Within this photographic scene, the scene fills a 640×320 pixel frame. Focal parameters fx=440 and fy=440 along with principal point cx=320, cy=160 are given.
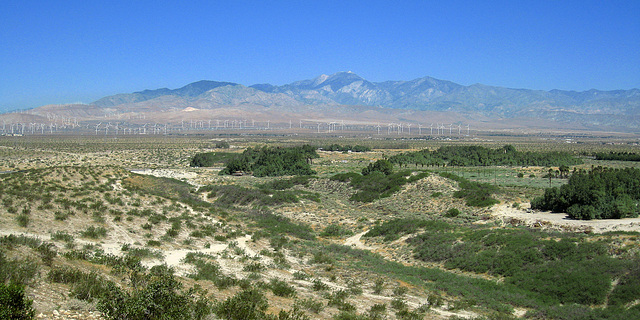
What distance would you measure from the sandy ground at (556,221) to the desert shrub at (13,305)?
24.1 metres

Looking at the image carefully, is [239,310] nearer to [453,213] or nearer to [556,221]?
[556,221]

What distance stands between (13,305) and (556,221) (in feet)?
88.9

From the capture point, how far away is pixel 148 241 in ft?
61.6

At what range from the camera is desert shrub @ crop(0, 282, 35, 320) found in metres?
7.45

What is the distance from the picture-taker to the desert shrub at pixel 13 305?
745 cm

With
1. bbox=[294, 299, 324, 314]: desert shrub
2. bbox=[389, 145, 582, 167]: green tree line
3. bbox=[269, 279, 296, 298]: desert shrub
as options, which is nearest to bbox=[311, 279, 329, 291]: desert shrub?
bbox=[269, 279, 296, 298]: desert shrub

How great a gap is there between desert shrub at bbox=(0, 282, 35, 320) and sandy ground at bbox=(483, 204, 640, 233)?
79.2ft

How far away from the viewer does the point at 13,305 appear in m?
7.67

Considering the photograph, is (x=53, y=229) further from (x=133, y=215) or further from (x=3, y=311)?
(x=3, y=311)

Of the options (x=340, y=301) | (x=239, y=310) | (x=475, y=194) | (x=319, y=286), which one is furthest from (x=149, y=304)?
(x=475, y=194)

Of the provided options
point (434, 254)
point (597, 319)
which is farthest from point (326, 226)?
point (597, 319)

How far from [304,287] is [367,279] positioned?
10.1 ft

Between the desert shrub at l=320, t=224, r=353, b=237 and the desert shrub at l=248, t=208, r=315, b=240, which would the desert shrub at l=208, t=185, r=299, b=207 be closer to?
the desert shrub at l=248, t=208, r=315, b=240

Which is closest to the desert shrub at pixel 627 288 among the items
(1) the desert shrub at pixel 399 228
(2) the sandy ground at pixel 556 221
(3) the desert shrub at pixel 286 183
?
(2) the sandy ground at pixel 556 221
